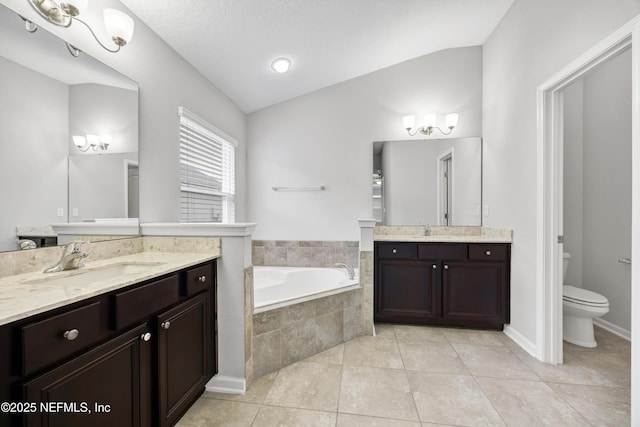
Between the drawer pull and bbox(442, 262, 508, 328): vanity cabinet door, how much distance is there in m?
2.63

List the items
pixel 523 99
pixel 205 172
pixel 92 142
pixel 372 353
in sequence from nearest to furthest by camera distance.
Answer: pixel 92 142 → pixel 372 353 → pixel 523 99 → pixel 205 172

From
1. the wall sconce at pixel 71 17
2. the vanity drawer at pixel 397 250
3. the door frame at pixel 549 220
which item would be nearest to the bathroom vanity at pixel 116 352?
the wall sconce at pixel 71 17

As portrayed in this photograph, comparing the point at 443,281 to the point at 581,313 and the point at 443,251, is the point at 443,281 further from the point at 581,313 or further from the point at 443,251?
the point at 581,313

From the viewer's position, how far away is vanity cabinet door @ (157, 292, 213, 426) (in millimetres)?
1288

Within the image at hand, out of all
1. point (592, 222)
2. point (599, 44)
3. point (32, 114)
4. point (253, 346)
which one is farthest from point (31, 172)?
point (592, 222)

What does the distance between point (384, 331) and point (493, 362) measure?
0.87 metres

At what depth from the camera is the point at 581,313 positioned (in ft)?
7.28

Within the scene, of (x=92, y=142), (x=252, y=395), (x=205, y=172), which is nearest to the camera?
(x=92, y=142)

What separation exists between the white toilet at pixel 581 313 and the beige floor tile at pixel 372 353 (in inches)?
57.3

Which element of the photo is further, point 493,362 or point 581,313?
point 581,313

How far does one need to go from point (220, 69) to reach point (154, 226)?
1.59 m

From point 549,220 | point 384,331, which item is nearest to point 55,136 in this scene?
point 384,331

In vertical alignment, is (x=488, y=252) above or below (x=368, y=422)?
above

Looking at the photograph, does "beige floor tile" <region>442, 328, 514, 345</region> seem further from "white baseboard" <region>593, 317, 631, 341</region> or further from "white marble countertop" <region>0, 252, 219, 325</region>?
Result: "white marble countertop" <region>0, 252, 219, 325</region>
